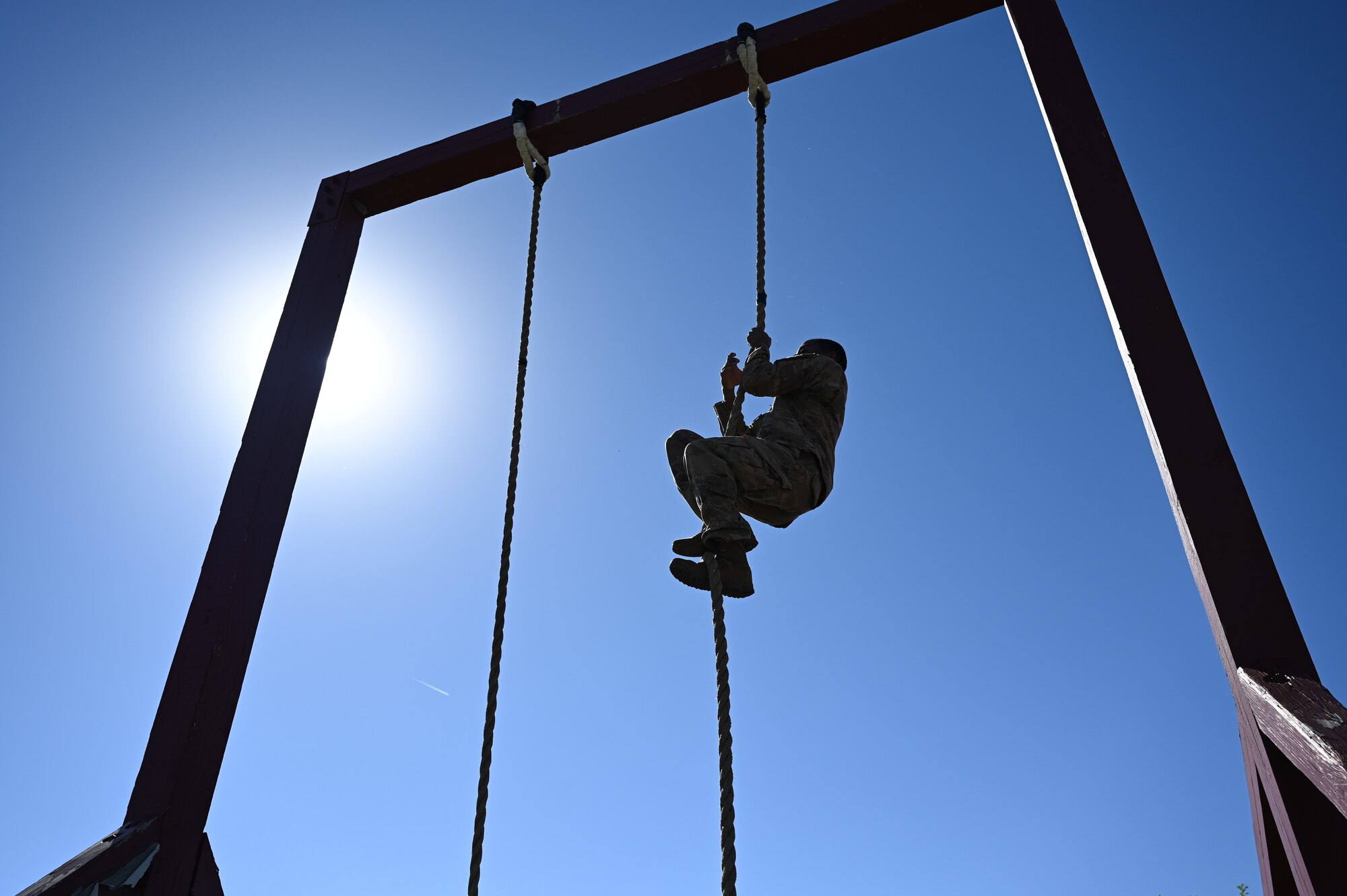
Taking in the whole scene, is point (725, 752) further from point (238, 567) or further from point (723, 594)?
point (238, 567)

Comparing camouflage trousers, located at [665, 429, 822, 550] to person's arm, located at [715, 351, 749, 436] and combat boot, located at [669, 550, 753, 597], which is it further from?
person's arm, located at [715, 351, 749, 436]

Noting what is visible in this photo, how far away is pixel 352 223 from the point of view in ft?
12.0

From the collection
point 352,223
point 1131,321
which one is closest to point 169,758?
point 352,223

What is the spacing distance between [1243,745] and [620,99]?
2.91 metres

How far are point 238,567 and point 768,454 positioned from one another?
1.63 m

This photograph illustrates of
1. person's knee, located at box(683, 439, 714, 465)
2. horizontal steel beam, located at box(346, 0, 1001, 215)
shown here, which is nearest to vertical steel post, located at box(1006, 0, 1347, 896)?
horizontal steel beam, located at box(346, 0, 1001, 215)

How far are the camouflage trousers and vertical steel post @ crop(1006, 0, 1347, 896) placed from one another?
111 cm

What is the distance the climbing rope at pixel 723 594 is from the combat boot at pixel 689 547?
80 mm

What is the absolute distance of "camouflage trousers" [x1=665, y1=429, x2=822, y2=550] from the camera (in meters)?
2.79

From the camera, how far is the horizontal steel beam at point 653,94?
3434 millimetres

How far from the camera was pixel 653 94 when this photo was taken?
358 cm

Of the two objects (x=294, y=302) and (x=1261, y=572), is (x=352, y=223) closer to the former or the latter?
(x=294, y=302)

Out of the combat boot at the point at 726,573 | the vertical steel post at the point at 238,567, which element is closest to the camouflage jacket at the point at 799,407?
the combat boot at the point at 726,573

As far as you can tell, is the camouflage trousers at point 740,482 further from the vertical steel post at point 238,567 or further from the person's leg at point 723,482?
the vertical steel post at point 238,567
